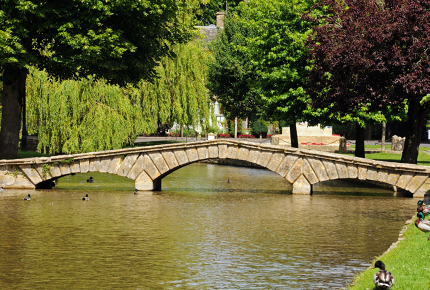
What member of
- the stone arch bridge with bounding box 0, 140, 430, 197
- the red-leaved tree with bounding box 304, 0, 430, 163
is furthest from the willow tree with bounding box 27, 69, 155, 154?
the red-leaved tree with bounding box 304, 0, 430, 163

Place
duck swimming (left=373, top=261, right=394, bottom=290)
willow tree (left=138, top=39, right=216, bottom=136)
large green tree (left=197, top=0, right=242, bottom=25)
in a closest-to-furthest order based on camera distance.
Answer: duck swimming (left=373, top=261, right=394, bottom=290) < willow tree (left=138, top=39, right=216, bottom=136) < large green tree (left=197, top=0, right=242, bottom=25)

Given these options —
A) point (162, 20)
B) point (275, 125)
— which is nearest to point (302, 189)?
point (162, 20)

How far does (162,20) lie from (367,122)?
1235 cm

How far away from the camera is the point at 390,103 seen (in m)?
26.9

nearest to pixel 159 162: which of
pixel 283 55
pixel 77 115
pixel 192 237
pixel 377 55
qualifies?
pixel 377 55

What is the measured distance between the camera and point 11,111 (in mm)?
29266

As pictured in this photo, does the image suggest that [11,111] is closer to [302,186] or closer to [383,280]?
[302,186]

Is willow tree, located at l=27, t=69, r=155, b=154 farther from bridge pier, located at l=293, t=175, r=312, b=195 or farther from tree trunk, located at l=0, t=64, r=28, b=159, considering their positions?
bridge pier, located at l=293, t=175, r=312, b=195

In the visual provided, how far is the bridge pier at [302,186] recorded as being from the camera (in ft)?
91.6

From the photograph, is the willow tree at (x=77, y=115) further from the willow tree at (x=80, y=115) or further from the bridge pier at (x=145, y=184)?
the bridge pier at (x=145, y=184)

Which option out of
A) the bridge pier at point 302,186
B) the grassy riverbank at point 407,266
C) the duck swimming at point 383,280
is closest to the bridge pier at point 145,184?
the bridge pier at point 302,186

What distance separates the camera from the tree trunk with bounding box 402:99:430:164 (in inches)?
1147

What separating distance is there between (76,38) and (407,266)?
63.7ft

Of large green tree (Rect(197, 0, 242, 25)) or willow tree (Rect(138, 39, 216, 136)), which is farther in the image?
large green tree (Rect(197, 0, 242, 25))
